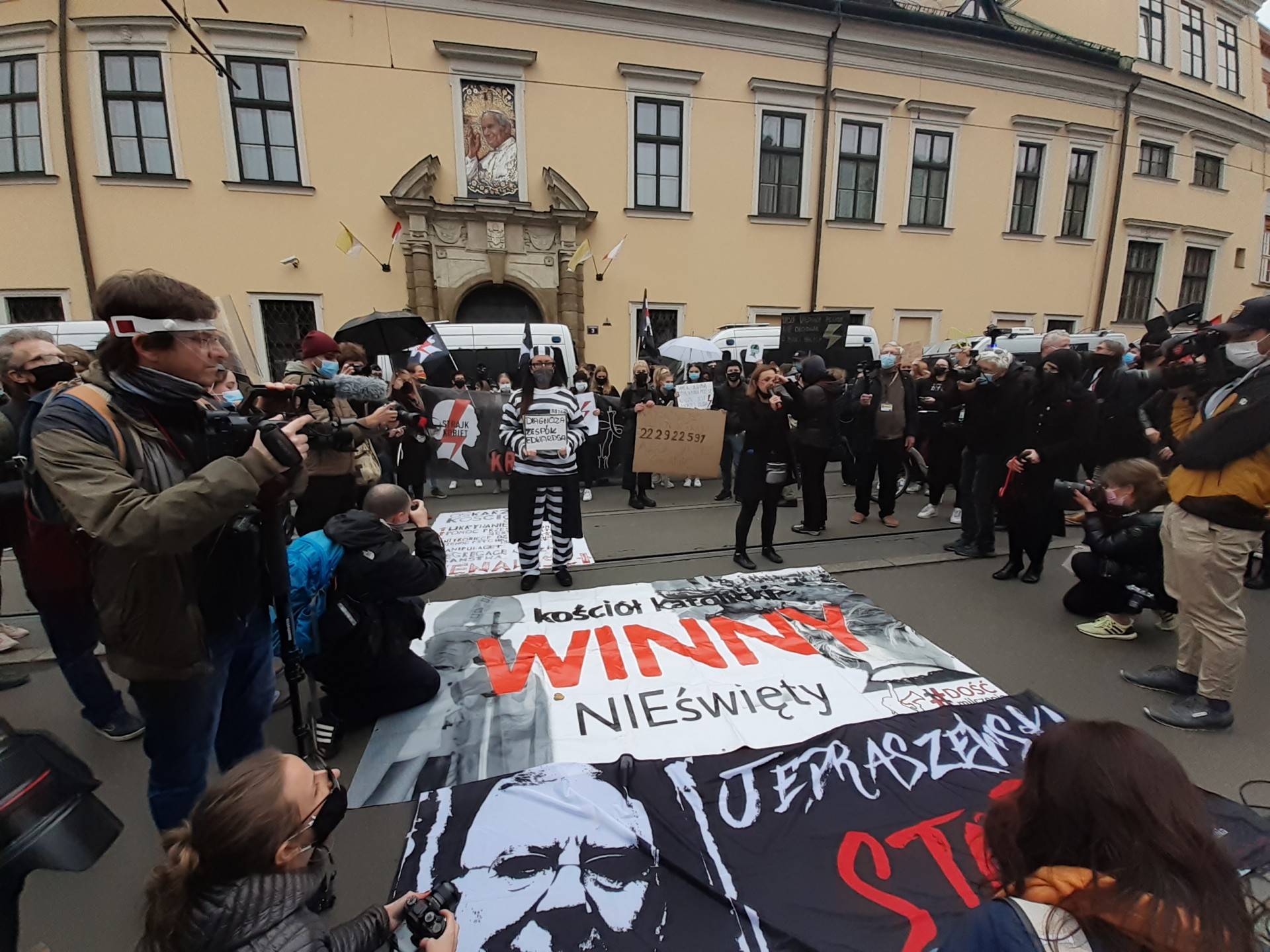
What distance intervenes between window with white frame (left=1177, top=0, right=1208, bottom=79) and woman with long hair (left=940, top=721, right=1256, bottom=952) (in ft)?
89.5

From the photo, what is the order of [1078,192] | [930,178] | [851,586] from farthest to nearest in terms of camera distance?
[1078,192]
[930,178]
[851,586]

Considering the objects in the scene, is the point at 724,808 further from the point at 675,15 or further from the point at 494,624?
the point at 675,15

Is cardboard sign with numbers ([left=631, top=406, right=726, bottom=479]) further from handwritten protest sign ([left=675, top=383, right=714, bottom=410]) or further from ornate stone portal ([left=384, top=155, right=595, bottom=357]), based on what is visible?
ornate stone portal ([left=384, top=155, right=595, bottom=357])

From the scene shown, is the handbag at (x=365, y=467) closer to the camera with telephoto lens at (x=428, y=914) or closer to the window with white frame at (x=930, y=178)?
the camera with telephoto lens at (x=428, y=914)

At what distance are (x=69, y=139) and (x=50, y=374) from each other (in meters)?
13.1

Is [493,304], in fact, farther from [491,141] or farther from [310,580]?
[310,580]

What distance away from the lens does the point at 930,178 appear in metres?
15.8

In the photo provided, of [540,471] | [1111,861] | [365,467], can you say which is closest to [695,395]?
[540,471]

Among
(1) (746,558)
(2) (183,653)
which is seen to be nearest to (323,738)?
(2) (183,653)

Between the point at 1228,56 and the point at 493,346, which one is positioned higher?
the point at 1228,56

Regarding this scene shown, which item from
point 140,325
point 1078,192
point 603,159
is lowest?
point 140,325

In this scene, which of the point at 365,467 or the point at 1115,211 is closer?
the point at 365,467

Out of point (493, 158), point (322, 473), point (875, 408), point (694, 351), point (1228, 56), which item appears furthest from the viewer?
point (1228, 56)

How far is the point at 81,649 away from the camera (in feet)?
9.45
